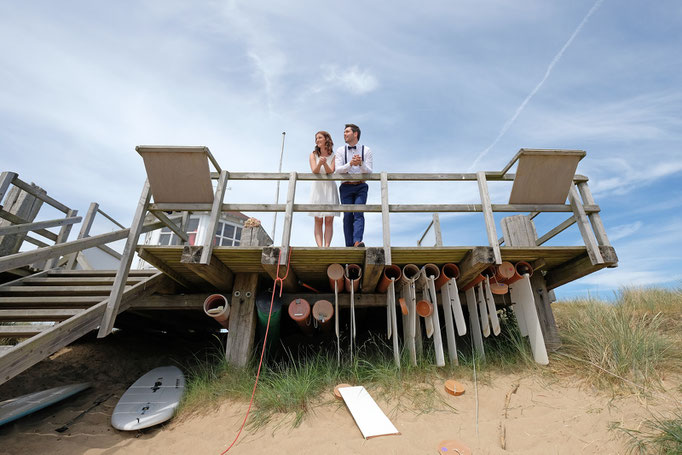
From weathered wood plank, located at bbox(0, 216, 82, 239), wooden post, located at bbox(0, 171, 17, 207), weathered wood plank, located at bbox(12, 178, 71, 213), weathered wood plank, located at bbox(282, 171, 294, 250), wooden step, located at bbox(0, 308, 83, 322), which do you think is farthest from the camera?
weathered wood plank, located at bbox(12, 178, 71, 213)

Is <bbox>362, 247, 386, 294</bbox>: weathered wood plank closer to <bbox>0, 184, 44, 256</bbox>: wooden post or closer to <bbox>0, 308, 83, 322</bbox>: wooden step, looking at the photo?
<bbox>0, 308, 83, 322</bbox>: wooden step

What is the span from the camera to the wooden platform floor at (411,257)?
3.89 metres

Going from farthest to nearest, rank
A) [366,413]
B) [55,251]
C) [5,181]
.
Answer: [5,181] → [55,251] → [366,413]

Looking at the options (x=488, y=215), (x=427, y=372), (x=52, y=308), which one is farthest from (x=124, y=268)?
(x=488, y=215)

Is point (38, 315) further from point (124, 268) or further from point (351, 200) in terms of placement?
point (351, 200)

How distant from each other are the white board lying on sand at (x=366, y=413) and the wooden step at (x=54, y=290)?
3230 mm

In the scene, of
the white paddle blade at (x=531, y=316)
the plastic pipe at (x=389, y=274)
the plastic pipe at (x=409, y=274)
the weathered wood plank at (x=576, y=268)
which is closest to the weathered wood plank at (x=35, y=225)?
the plastic pipe at (x=389, y=274)

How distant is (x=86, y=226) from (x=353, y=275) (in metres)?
5.06

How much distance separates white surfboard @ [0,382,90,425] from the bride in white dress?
3851mm

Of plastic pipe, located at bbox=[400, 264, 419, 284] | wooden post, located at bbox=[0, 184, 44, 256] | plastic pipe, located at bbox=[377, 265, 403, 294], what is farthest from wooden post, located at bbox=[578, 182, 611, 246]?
wooden post, located at bbox=[0, 184, 44, 256]

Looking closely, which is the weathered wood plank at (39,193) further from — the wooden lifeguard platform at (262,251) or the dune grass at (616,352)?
the dune grass at (616,352)

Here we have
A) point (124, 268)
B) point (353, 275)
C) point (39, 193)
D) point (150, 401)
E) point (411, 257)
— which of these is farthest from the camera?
point (39, 193)

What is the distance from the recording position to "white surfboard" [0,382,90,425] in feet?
11.8

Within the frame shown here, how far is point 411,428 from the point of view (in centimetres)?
305
